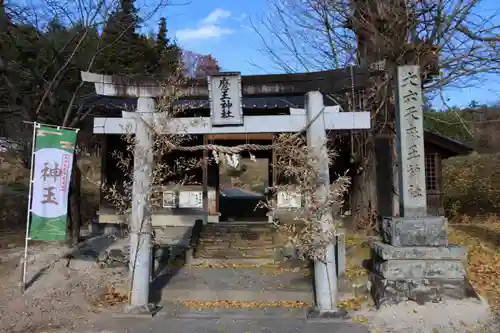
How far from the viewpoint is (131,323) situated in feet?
22.6

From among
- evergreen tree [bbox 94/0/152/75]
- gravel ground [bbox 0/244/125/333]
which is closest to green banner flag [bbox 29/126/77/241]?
gravel ground [bbox 0/244/125/333]

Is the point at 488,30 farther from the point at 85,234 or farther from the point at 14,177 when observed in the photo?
the point at 14,177

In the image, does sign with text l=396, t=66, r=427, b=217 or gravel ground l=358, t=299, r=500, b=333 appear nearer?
gravel ground l=358, t=299, r=500, b=333

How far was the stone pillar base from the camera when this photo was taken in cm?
729

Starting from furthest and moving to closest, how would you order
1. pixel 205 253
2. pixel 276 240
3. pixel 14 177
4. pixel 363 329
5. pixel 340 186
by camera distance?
pixel 14 177
pixel 276 240
pixel 205 253
pixel 340 186
pixel 363 329

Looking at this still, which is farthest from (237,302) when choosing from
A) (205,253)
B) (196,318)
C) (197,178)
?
(197,178)

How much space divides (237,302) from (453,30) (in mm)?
8635

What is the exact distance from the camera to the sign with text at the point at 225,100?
298 inches

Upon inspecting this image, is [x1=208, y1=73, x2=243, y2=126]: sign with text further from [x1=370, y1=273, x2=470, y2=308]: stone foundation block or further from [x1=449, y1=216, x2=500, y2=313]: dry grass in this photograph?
[x1=449, y1=216, x2=500, y2=313]: dry grass

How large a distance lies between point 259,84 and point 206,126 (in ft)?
4.31

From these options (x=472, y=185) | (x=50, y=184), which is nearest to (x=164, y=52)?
(x=50, y=184)

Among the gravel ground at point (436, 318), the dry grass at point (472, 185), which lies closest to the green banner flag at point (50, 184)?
the gravel ground at point (436, 318)

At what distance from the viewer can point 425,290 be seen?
730cm

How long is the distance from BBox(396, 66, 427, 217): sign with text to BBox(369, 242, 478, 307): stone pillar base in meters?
0.71
